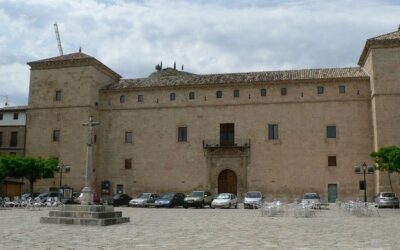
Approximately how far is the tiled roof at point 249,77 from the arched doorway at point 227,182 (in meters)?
6.98

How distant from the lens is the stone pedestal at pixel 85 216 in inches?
610

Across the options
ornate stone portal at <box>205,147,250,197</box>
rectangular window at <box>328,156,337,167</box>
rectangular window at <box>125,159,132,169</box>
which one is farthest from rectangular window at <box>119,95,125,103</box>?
rectangular window at <box>328,156,337,167</box>

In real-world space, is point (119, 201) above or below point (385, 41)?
below

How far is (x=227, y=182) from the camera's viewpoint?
35.7 meters

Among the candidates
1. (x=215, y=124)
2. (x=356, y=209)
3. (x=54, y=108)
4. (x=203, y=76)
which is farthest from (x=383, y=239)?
(x=54, y=108)

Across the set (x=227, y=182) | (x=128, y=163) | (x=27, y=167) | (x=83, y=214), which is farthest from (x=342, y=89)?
(x=83, y=214)

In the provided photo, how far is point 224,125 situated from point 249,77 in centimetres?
423

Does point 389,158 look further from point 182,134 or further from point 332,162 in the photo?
point 182,134

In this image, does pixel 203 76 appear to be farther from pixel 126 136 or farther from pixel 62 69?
pixel 62 69

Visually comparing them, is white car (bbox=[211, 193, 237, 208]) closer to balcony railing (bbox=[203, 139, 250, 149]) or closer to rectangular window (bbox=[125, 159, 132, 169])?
balcony railing (bbox=[203, 139, 250, 149])

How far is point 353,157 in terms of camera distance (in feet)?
109

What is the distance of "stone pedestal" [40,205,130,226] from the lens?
50.9 feet

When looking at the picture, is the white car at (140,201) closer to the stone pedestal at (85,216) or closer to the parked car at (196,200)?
the parked car at (196,200)

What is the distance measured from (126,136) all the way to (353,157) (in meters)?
17.4
